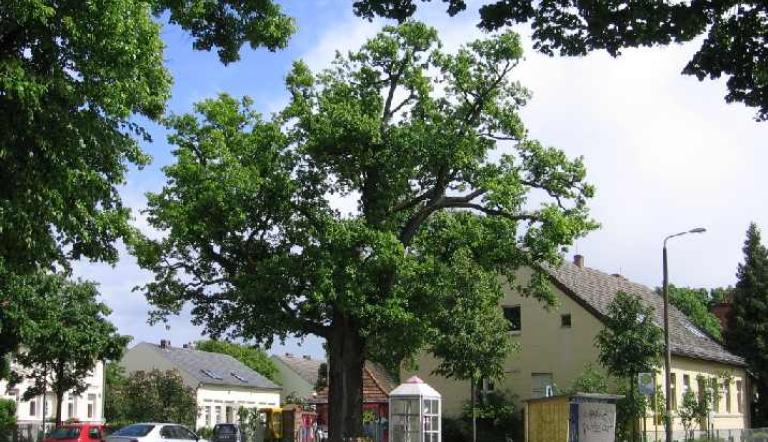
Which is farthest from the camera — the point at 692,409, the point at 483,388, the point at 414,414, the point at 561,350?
the point at 483,388

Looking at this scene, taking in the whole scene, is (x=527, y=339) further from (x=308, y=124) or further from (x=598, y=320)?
(x=308, y=124)

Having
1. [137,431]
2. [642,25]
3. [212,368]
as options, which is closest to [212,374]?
[212,368]

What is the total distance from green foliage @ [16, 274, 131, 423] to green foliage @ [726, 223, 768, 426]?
3647 cm

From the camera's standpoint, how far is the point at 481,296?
33.3m

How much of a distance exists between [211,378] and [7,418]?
93.6 ft

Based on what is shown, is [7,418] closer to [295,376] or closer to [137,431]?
[137,431]

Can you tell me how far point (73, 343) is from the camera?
123ft

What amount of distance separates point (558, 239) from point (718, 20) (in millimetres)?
20709

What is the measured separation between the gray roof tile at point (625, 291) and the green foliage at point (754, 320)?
14.9 ft

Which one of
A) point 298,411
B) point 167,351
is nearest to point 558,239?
point 298,411

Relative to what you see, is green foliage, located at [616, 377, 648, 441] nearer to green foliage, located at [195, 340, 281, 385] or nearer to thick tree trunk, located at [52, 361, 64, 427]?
thick tree trunk, located at [52, 361, 64, 427]

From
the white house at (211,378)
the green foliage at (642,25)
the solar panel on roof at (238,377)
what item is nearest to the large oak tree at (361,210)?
the green foliage at (642,25)

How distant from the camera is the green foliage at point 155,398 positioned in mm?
59469

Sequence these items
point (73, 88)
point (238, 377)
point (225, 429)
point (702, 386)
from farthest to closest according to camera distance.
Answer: point (238, 377) < point (225, 429) < point (702, 386) < point (73, 88)
